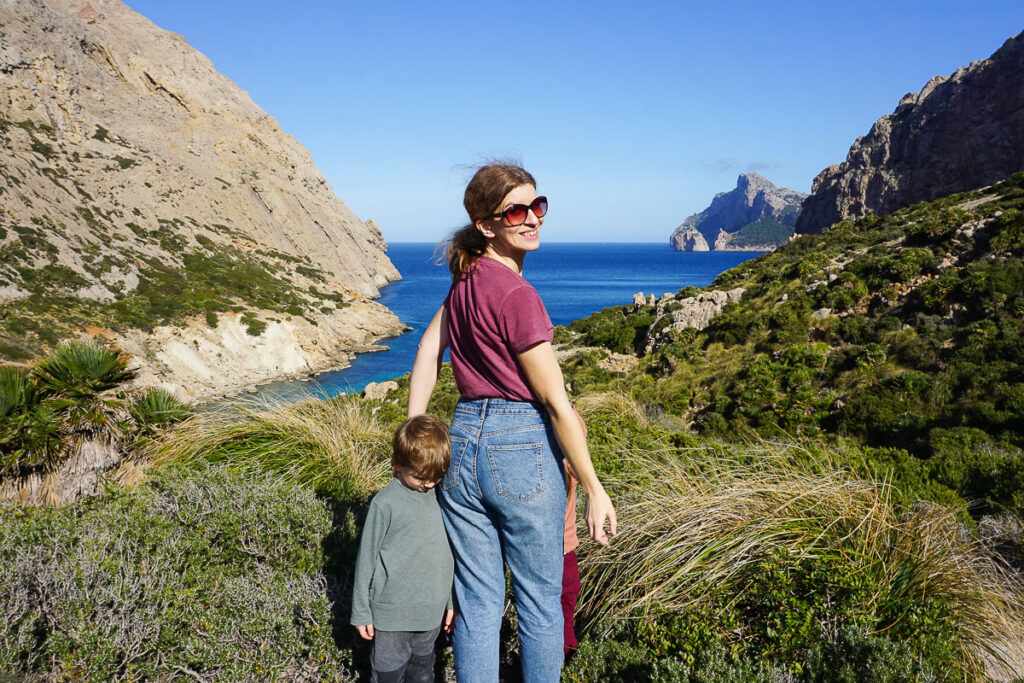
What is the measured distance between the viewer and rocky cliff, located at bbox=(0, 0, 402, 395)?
→ 36188 millimetres

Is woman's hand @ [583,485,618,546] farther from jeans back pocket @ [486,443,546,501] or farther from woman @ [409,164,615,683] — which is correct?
jeans back pocket @ [486,443,546,501]

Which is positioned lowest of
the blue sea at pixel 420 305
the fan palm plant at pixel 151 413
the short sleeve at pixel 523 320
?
the blue sea at pixel 420 305

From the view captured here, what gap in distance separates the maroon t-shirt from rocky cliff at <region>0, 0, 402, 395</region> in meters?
32.6

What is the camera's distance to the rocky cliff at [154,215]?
36188 millimetres

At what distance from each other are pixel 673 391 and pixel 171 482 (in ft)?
43.1

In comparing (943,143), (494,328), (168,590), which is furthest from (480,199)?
(943,143)

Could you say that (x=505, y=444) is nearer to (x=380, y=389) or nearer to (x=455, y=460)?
(x=455, y=460)

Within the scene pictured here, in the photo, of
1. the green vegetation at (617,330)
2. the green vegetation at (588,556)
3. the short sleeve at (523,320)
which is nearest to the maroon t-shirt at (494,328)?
the short sleeve at (523,320)

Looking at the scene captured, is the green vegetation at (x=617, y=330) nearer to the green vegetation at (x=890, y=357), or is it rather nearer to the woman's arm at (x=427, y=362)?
the green vegetation at (x=890, y=357)

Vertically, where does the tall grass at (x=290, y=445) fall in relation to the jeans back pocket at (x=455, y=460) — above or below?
below

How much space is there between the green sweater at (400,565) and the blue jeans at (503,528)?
5.4 inches

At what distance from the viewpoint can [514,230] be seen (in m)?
2.35

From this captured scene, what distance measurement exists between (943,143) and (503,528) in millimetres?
97167

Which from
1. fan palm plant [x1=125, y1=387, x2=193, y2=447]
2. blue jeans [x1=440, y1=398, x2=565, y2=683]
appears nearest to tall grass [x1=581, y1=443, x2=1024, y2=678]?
blue jeans [x1=440, y1=398, x2=565, y2=683]
